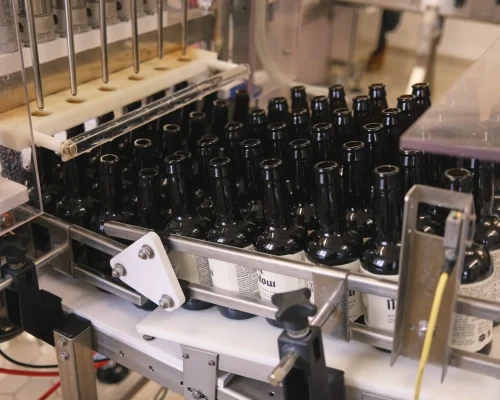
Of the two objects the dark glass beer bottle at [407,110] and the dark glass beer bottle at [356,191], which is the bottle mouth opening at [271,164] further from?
→ the dark glass beer bottle at [407,110]

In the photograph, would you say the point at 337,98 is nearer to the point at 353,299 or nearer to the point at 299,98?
the point at 299,98

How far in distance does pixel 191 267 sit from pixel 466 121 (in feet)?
1.08

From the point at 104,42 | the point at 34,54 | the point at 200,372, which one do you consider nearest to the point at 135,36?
the point at 104,42

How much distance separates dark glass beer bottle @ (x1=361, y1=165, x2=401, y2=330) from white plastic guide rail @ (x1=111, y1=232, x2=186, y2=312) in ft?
0.66

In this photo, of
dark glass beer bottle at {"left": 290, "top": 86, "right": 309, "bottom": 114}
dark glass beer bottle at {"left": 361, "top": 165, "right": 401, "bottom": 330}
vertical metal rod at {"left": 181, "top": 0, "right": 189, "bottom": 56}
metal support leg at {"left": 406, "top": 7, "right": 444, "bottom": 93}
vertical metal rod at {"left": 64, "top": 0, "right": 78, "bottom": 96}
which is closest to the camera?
dark glass beer bottle at {"left": 361, "top": 165, "right": 401, "bottom": 330}

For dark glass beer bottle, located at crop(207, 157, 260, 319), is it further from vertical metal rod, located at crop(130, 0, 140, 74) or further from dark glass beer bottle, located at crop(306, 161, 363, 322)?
vertical metal rod, located at crop(130, 0, 140, 74)

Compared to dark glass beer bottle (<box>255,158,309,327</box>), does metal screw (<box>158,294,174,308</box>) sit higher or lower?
lower

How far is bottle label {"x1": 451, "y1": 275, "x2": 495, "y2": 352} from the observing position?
556mm

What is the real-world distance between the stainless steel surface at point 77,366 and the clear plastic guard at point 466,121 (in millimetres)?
442

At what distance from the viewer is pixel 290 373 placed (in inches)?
20.3

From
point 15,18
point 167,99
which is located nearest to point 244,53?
point 167,99

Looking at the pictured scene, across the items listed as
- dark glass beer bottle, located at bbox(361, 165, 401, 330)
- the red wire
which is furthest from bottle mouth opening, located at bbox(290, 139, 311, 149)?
the red wire

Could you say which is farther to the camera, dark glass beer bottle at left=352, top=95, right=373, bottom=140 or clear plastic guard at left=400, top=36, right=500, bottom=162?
dark glass beer bottle at left=352, top=95, right=373, bottom=140

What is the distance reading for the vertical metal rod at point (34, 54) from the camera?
2.39 feet
